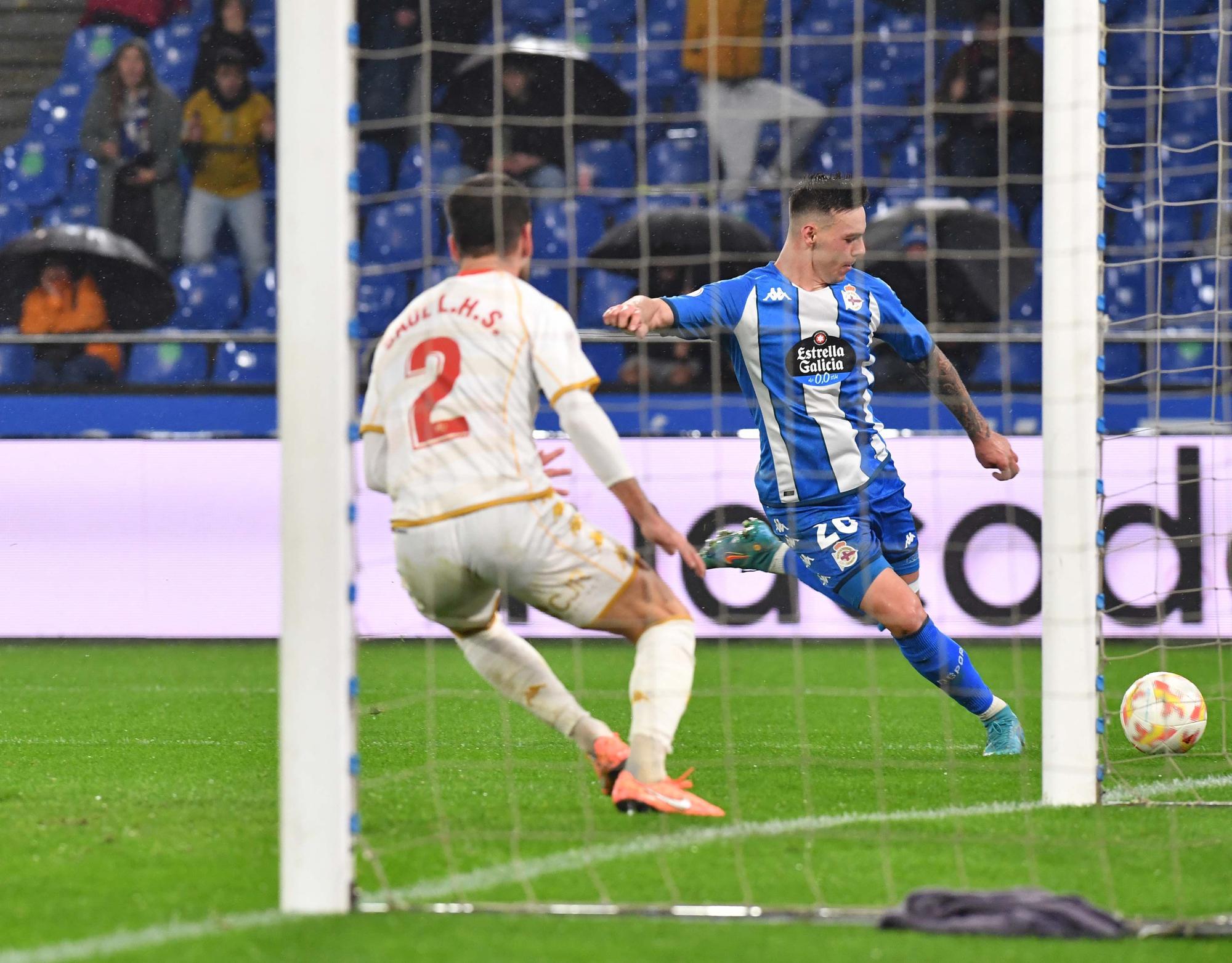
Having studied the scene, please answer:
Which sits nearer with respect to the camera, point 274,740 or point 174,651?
point 274,740

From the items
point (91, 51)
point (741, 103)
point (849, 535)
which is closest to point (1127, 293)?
point (741, 103)

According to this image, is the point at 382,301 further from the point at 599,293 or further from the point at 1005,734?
the point at 1005,734

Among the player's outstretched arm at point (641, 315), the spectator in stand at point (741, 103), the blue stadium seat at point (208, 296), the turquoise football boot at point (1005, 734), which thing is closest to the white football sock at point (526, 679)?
the player's outstretched arm at point (641, 315)

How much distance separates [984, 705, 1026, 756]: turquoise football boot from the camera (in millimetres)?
5551

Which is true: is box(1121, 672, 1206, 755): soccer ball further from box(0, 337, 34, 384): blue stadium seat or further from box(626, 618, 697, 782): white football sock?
box(0, 337, 34, 384): blue stadium seat

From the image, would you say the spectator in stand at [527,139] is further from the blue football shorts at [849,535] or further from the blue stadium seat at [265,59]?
the blue football shorts at [849,535]

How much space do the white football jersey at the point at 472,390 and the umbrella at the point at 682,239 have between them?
611 cm

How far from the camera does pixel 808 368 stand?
5387 millimetres

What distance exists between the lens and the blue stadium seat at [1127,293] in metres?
10.9

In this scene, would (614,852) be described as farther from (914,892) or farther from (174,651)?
(174,651)

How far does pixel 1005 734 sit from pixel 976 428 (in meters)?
1.06

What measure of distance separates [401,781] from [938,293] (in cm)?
652

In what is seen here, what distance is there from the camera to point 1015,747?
5566 mm

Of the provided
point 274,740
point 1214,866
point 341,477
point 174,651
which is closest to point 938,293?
point 174,651
